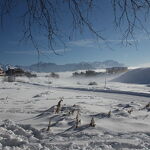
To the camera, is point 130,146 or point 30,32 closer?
point 130,146

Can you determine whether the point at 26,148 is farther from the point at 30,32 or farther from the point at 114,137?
the point at 30,32

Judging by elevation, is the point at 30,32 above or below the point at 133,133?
above

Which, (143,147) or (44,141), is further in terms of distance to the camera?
(44,141)

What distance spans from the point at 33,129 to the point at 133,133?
168 centimetres

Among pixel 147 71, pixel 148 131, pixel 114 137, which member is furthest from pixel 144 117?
pixel 147 71

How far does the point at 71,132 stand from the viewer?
185 inches

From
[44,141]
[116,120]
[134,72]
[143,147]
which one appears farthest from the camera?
[134,72]

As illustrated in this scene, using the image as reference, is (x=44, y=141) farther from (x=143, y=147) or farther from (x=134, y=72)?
(x=134, y=72)

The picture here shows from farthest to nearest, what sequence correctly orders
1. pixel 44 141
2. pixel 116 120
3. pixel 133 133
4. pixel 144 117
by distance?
pixel 144 117, pixel 116 120, pixel 133 133, pixel 44 141

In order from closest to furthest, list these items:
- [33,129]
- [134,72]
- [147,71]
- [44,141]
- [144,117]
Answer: [44,141], [33,129], [144,117], [147,71], [134,72]

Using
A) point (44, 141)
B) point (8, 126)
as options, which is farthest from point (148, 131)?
point (8, 126)

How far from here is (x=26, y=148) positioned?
3.94 metres

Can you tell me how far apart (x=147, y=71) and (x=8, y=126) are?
87.3 m

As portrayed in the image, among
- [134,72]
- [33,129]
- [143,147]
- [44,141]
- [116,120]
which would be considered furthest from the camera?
[134,72]
